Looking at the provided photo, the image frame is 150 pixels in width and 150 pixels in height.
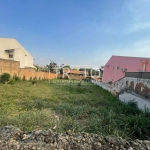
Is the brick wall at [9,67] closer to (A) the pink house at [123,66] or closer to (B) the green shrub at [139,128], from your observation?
(A) the pink house at [123,66]

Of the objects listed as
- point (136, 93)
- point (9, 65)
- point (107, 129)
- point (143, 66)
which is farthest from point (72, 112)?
point (9, 65)

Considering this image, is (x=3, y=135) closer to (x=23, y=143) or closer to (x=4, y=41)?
(x=23, y=143)

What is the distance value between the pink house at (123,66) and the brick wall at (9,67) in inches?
456

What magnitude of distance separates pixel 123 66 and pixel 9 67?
12051 millimetres

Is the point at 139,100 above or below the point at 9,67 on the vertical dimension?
below

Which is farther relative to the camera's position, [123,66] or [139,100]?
[123,66]

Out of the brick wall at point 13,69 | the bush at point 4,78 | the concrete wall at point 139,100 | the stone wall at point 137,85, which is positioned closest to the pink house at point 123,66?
the stone wall at point 137,85

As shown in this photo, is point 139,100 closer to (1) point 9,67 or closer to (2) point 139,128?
(2) point 139,128

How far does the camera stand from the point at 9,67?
12805 mm

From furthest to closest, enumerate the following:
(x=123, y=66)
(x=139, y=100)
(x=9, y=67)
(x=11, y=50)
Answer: (x=11, y=50) < (x=123, y=66) < (x=9, y=67) < (x=139, y=100)

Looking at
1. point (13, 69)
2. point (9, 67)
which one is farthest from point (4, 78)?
point (13, 69)

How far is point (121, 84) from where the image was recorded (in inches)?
323

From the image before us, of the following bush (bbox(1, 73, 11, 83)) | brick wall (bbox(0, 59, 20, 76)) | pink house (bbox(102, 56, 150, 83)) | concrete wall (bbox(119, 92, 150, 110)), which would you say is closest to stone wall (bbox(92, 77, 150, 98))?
concrete wall (bbox(119, 92, 150, 110))

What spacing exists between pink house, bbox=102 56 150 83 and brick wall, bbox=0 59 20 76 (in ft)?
38.0
